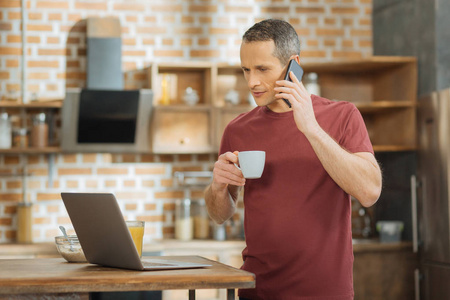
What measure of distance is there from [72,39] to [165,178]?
3.85 feet

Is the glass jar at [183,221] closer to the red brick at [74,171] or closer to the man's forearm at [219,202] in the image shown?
the red brick at [74,171]

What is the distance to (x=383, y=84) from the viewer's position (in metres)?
4.85

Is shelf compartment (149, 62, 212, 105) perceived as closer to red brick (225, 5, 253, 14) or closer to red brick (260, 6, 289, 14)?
red brick (225, 5, 253, 14)

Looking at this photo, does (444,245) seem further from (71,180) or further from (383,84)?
(71,180)

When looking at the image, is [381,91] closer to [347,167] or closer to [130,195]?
[130,195]

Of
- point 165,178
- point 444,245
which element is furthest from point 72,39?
point 444,245

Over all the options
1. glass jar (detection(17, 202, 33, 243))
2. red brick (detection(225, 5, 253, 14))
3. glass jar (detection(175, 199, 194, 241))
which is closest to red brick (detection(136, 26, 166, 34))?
red brick (detection(225, 5, 253, 14))

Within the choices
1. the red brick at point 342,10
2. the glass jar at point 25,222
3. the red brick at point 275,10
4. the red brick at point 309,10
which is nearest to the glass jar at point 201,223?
the glass jar at point 25,222

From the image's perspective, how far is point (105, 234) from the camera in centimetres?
173

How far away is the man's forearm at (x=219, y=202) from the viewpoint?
2039 millimetres

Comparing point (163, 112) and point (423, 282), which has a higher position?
point (163, 112)

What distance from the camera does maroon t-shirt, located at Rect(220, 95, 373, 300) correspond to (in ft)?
6.12

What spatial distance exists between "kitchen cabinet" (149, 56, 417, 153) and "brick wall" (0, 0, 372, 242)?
176mm

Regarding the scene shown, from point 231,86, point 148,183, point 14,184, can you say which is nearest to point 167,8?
point 231,86
